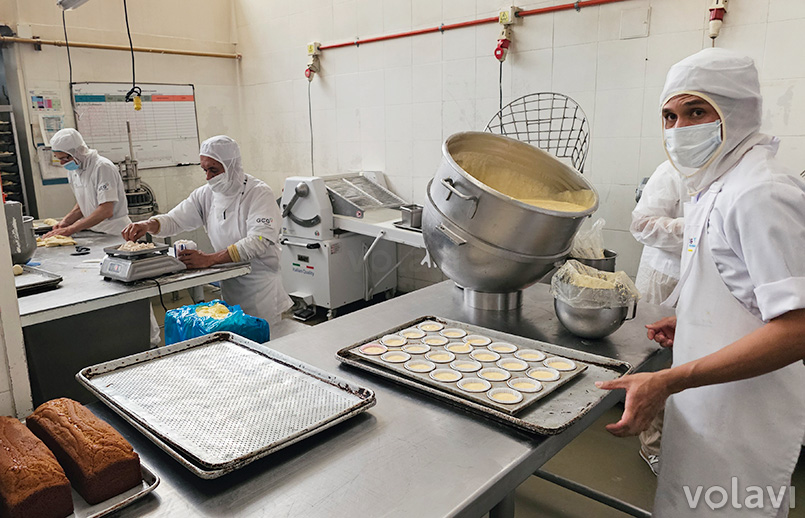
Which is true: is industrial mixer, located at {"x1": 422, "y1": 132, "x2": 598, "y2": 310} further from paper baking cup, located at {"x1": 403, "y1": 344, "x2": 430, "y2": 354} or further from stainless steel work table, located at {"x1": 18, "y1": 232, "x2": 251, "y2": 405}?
stainless steel work table, located at {"x1": 18, "y1": 232, "x2": 251, "y2": 405}

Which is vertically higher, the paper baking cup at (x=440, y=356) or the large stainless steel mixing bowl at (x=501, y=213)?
the large stainless steel mixing bowl at (x=501, y=213)

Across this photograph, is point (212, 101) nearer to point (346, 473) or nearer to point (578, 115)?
point (578, 115)

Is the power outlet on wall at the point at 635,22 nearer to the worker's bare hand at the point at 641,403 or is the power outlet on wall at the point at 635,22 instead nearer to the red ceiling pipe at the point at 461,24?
the red ceiling pipe at the point at 461,24

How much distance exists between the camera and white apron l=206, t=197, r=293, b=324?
3.32m

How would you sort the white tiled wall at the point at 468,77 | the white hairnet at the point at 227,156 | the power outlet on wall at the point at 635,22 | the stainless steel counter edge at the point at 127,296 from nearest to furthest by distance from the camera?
the stainless steel counter edge at the point at 127,296, the white tiled wall at the point at 468,77, the white hairnet at the point at 227,156, the power outlet on wall at the point at 635,22

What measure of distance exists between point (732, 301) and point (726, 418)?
0.97 feet

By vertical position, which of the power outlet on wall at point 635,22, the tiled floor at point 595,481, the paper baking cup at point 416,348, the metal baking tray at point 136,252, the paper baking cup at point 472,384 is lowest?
the tiled floor at point 595,481

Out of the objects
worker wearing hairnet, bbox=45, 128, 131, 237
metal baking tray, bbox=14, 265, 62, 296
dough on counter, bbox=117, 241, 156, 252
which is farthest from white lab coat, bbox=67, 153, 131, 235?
dough on counter, bbox=117, 241, 156, 252

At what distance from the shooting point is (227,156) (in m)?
3.25

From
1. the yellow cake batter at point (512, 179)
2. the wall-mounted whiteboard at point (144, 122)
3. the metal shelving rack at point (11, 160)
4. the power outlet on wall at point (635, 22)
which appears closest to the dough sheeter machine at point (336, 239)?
the wall-mounted whiteboard at point (144, 122)

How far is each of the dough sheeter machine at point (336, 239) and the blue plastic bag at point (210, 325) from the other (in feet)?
6.62

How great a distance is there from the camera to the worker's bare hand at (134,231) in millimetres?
3240

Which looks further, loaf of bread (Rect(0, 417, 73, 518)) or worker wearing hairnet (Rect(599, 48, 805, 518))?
worker wearing hairnet (Rect(599, 48, 805, 518))

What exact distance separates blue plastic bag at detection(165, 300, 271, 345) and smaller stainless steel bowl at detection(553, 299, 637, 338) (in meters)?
1.31
